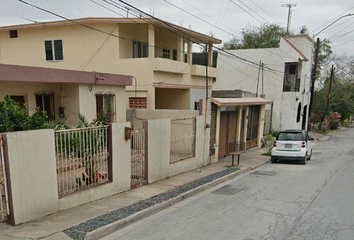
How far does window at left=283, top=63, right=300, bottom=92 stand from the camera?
2491cm

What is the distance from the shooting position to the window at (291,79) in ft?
81.7

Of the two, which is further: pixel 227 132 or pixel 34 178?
pixel 227 132

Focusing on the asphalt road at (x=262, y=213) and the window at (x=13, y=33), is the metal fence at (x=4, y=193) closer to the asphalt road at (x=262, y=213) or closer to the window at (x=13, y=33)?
the asphalt road at (x=262, y=213)

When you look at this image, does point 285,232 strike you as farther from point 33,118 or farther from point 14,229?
point 33,118

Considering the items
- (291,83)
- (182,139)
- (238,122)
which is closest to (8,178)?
(182,139)

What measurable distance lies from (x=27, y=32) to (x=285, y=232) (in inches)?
704

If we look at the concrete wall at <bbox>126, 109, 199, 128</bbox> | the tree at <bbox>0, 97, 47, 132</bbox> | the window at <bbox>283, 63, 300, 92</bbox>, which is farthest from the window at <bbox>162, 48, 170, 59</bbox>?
the tree at <bbox>0, 97, 47, 132</bbox>

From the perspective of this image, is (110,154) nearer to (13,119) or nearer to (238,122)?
(13,119)

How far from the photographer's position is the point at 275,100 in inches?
971

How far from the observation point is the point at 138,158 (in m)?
8.07

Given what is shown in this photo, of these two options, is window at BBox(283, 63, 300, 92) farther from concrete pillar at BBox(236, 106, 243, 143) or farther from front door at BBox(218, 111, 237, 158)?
front door at BBox(218, 111, 237, 158)

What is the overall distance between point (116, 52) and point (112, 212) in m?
10.5

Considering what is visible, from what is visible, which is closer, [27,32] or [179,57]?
[27,32]

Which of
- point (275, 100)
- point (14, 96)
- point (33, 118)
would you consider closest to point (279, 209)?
point (33, 118)
